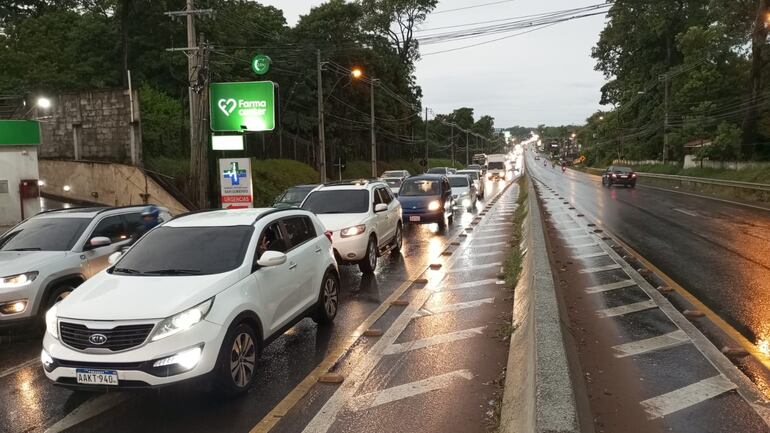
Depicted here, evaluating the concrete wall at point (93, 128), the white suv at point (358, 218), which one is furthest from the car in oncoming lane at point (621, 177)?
the concrete wall at point (93, 128)

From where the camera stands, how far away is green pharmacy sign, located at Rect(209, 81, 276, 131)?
1568 cm

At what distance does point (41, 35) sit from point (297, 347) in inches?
1758

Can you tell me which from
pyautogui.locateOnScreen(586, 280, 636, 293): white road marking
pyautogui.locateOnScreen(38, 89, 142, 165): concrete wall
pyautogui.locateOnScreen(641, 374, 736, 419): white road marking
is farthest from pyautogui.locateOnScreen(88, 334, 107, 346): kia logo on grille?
pyautogui.locateOnScreen(38, 89, 142, 165): concrete wall

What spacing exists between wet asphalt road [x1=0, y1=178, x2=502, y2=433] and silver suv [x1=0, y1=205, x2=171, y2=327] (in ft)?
1.59

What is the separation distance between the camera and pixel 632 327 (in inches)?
272

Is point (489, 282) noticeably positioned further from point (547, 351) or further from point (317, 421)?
point (317, 421)

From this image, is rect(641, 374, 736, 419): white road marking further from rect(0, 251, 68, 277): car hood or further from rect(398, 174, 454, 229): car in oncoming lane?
rect(398, 174, 454, 229): car in oncoming lane

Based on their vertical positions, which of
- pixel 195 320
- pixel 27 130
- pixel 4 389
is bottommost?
pixel 4 389

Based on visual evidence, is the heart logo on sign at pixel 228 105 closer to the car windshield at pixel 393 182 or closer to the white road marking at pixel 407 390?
the white road marking at pixel 407 390

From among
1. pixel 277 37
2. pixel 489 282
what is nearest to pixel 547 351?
pixel 489 282

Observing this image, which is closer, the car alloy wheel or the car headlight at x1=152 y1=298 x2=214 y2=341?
the car headlight at x1=152 y1=298 x2=214 y2=341

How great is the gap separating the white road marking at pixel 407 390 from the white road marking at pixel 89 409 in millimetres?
2236

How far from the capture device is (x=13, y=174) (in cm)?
1542

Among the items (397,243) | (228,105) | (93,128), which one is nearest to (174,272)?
(397,243)
